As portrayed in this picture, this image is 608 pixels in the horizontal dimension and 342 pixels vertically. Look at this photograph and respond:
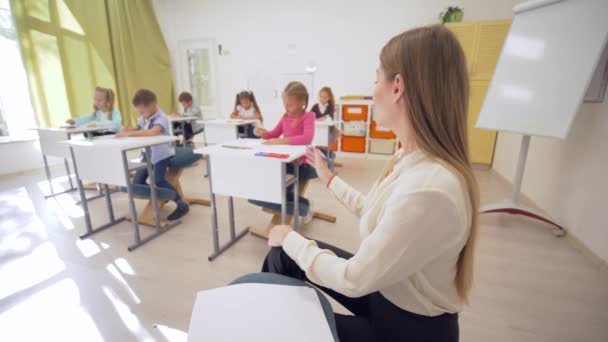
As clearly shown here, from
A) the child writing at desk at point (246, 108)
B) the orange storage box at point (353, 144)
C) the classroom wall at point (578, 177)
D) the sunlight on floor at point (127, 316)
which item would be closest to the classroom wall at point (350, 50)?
the classroom wall at point (578, 177)

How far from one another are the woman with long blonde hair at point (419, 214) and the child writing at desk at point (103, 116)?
10.7 feet

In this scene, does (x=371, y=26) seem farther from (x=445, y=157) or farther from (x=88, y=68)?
(x=445, y=157)

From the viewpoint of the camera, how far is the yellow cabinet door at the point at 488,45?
3965mm

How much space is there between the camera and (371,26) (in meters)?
4.96

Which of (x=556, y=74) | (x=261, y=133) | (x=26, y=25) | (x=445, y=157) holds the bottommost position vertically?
(x=261, y=133)

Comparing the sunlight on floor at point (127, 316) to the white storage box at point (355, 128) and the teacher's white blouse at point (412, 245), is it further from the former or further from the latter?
the white storage box at point (355, 128)

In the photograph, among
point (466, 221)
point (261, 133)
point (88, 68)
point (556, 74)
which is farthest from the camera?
point (88, 68)

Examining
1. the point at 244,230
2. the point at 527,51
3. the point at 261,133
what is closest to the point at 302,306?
the point at 244,230

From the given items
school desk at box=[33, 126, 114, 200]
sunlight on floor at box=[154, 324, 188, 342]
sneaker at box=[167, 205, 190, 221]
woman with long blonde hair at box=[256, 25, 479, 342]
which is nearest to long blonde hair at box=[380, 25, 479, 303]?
woman with long blonde hair at box=[256, 25, 479, 342]

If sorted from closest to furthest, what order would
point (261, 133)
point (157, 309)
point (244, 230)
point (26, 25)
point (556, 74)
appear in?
point (157, 309) → point (556, 74) → point (244, 230) → point (261, 133) → point (26, 25)

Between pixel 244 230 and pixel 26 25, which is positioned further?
pixel 26 25

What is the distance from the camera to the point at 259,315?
24.3 inches

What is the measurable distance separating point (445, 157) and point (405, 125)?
0.39 ft

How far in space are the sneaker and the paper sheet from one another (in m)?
2.13
